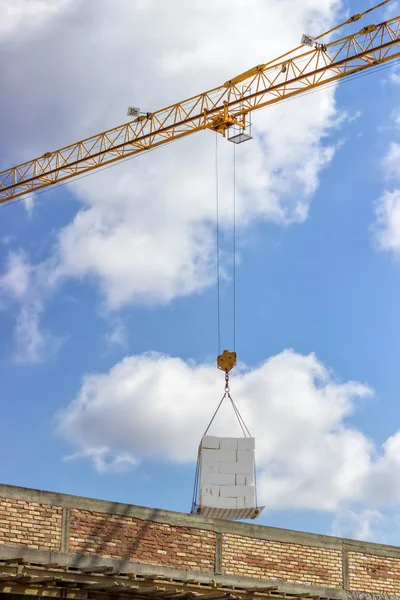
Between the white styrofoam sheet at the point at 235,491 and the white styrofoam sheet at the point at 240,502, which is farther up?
the white styrofoam sheet at the point at 235,491

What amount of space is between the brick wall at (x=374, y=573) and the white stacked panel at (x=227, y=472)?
2.60 metres

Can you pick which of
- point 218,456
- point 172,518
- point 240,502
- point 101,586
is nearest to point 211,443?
point 218,456

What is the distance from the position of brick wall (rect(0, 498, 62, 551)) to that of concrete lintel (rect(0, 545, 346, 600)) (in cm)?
15

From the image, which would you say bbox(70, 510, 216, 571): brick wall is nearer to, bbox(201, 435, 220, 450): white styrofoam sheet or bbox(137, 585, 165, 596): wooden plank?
bbox(137, 585, 165, 596): wooden plank

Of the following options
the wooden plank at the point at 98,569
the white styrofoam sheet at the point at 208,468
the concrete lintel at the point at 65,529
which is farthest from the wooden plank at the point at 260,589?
the concrete lintel at the point at 65,529

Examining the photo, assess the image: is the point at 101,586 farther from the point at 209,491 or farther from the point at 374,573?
the point at 374,573

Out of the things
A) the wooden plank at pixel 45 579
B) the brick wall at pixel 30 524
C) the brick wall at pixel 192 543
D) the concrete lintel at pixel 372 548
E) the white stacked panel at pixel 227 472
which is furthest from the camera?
the concrete lintel at pixel 372 548

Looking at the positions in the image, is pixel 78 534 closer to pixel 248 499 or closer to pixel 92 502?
pixel 92 502

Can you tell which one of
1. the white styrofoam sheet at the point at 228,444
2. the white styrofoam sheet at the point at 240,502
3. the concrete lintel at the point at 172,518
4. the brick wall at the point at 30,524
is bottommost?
the brick wall at the point at 30,524

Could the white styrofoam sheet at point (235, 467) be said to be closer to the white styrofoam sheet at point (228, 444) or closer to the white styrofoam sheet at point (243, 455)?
the white styrofoam sheet at point (243, 455)

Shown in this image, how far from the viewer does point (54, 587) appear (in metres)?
15.6

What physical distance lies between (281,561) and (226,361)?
7.12 metres

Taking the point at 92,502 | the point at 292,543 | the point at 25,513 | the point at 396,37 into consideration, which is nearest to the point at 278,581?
the point at 292,543

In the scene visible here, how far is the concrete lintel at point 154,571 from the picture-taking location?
1592 centimetres
